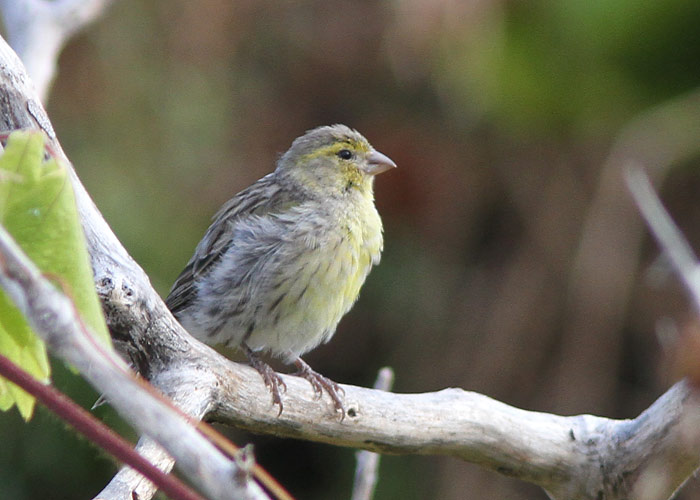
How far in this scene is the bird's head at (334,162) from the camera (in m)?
4.26

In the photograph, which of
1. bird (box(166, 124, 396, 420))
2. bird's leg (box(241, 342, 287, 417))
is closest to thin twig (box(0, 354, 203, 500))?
bird's leg (box(241, 342, 287, 417))

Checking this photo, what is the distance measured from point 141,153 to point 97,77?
57 cm

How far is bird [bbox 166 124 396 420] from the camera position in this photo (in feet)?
12.4

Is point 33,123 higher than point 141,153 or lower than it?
higher

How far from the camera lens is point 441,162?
6.17 metres

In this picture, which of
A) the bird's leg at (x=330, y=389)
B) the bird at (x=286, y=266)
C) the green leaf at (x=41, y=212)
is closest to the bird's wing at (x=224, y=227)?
the bird at (x=286, y=266)

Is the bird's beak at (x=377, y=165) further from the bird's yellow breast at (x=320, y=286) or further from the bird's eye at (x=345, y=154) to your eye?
the bird's yellow breast at (x=320, y=286)

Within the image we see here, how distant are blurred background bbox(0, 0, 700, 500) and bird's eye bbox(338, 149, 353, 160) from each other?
59.8 inches

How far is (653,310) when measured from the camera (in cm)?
587

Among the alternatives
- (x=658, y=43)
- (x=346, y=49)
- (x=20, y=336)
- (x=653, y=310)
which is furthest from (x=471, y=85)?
(x=20, y=336)

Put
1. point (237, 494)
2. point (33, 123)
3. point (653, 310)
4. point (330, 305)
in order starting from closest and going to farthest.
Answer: point (237, 494) < point (33, 123) < point (330, 305) < point (653, 310)

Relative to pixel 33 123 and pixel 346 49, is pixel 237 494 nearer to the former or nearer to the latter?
pixel 33 123

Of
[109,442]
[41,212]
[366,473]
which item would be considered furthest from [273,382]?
[109,442]

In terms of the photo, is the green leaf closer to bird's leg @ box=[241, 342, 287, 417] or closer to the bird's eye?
bird's leg @ box=[241, 342, 287, 417]
